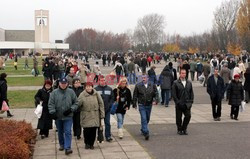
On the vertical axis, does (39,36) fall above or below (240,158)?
above

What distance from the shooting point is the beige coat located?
8.46 metres

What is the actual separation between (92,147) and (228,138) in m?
3.48

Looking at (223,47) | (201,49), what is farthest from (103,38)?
(223,47)

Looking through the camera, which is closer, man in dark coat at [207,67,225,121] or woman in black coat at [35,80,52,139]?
woman in black coat at [35,80,52,139]

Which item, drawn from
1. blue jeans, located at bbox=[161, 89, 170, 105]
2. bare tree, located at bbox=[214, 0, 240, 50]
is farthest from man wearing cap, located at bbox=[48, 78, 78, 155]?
bare tree, located at bbox=[214, 0, 240, 50]

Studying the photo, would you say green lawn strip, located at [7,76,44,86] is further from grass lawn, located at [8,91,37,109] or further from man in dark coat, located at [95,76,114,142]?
man in dark coat, located at [95,76,114,142]

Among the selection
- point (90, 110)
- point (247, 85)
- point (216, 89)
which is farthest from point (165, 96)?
point (90, 110)

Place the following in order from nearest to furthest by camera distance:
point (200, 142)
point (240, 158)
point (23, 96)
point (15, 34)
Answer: point (240, 158) < point (200, 142) < point (23, 96) < point (15, 34)

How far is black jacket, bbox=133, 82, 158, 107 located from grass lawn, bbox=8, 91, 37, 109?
267 inches

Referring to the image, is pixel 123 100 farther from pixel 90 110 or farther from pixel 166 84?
pixel 166 84

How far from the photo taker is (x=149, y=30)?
428 ft

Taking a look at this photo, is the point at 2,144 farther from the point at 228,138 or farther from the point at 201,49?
the point at 201,49

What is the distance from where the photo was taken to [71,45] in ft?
489

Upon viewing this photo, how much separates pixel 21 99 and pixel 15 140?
10.3 m
